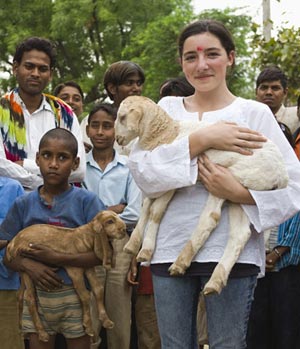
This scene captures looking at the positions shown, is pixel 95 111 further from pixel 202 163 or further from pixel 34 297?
pixel 202 163

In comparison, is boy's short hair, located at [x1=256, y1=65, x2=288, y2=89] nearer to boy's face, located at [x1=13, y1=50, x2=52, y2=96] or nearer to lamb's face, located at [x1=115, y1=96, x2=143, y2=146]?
boy's face, located at [x1=13, y1=50, x2=52, y2=96]

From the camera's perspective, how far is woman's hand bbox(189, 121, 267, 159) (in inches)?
126

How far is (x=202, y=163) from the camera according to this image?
326 centimetres

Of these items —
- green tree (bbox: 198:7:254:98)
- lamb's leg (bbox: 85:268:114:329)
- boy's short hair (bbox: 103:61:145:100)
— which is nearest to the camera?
lamb's leg (bbox: 85:268:114:329)

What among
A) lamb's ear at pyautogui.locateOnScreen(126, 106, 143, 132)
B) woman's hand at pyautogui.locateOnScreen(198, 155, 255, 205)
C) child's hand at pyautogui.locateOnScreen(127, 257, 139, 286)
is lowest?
child's hand at pyautogui.locateOnScreen(127, 257, 139, 286)

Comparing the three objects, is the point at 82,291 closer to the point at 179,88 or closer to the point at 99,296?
the point at 99,296

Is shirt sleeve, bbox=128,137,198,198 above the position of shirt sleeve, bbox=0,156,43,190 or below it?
above

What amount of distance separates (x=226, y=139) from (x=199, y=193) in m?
0.27

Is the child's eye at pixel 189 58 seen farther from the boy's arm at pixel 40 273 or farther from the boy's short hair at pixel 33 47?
the boy's short hair at pixel 33 47

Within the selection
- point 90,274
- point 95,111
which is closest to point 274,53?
point 95,111

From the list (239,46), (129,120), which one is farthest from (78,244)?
A: (239,46)

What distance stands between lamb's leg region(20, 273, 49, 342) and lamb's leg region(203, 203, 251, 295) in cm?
131

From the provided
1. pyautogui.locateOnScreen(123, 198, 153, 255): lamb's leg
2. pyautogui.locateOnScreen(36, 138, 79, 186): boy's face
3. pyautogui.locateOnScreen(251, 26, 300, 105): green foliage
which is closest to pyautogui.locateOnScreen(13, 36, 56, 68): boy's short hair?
pyautogui.locateOnScreen(36, 138, 79, 186): boy's face

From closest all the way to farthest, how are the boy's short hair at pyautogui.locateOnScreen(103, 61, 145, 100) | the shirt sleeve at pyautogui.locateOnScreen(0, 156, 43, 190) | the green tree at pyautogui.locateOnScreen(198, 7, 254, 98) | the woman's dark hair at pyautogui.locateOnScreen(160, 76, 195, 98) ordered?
the shirt sleeve at pyautogui.locateOnScreen(0, 156, 43, 190)
the woman's dark hair at pyautogui.locateOnScreen(160, 76, 195, 98)
the boy's short hair at pyautogui.locateOnScreen(103, 61, 145, 100)
the green tree at pyautogui.locateOnScreen(198, 7, 254, 98)
